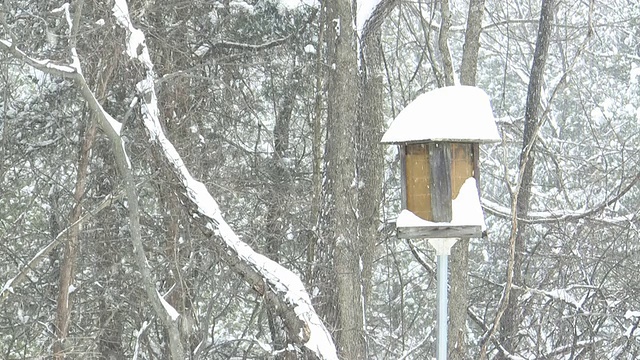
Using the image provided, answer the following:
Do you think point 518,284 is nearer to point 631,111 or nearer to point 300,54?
point 300,54

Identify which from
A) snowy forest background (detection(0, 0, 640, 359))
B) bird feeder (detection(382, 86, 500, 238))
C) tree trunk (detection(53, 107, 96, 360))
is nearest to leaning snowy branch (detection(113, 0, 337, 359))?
snowy forest background (detection(0, 0, 640, 359))

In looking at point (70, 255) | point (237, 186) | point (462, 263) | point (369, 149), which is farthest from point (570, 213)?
point (70, 255)

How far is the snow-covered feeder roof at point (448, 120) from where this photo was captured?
3.87 meters

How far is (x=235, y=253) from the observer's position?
4688 millimetres

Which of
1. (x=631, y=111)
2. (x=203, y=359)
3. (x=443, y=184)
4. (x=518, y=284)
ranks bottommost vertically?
(x=203, y=359)

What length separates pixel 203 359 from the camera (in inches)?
283

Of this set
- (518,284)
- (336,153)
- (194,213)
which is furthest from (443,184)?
(518,284)

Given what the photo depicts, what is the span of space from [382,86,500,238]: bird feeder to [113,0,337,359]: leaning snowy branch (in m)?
1.00

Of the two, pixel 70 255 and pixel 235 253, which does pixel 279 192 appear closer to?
pixel 70 255

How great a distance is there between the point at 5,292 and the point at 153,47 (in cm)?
225

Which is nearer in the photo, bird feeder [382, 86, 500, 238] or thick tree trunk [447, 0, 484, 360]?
bird feeder [382, 86, 500, 238]

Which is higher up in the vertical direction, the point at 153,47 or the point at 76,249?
the point at 153,47

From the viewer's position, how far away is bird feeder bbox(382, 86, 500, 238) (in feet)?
12.7

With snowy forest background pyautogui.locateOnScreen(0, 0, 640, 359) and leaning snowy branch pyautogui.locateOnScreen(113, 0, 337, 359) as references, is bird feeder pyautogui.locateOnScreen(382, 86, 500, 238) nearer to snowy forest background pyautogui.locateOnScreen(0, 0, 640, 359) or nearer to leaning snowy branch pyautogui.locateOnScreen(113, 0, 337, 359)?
leaning snowy branch pyautogui.locateOnScreen(113, 0, 337, 359)
